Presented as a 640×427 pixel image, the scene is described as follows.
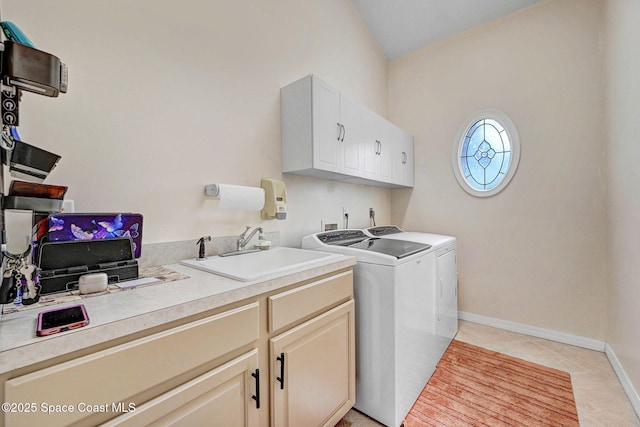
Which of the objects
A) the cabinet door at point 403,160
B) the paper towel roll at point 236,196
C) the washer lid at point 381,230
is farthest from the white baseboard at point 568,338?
the paper towel roll at point 236,196

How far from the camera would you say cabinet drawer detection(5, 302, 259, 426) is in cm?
56

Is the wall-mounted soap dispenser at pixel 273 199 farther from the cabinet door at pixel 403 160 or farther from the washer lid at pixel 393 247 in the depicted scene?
the cabinet door at pixel 403 160

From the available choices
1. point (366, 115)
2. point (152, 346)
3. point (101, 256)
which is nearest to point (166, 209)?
point (101, 256)

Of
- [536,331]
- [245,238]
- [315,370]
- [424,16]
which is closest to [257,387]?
[315,370]

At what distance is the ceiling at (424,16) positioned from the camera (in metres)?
2.63

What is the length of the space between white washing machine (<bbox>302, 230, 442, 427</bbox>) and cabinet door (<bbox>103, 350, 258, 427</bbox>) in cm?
80

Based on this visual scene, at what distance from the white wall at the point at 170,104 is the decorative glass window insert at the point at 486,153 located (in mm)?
1791

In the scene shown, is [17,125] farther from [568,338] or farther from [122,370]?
[568,338]

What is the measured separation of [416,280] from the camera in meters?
1.74

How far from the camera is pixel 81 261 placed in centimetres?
99

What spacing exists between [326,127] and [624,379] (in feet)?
8.71

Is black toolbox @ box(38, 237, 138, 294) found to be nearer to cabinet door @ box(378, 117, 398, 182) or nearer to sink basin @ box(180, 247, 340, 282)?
sink basin @ box(180, 247, 340, 282)

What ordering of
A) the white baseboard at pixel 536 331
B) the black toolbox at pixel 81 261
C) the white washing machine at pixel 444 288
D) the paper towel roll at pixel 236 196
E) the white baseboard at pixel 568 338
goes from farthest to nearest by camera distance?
1. the white baseboard at pixel 536 331
2. the white washing machine at pixel 444 288
3. the white baseboard at pixel 568 338
4. the paper towel roll at pixel 236 196
5. the black toolbox at pixel 81 261

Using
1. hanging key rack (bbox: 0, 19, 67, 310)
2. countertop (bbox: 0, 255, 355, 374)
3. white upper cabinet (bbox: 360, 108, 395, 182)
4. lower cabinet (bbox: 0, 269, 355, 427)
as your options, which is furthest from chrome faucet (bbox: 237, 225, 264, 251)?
white upper cabinet (bbox: 360, 108, 395, 182)
